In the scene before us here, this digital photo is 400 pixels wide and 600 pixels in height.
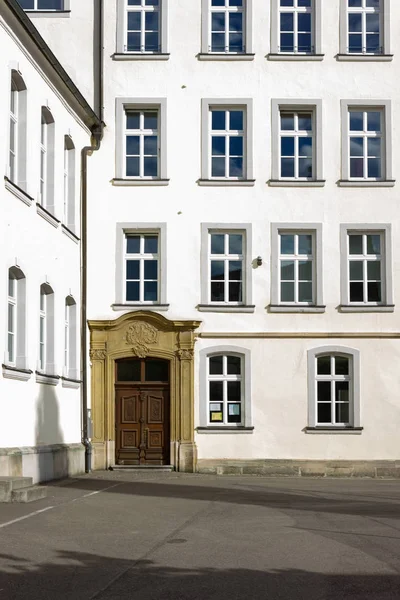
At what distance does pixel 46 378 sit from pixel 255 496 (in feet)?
18.0

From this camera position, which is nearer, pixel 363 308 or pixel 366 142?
pixel 363 308

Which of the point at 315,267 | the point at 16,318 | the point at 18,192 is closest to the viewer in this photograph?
the point at 18,192

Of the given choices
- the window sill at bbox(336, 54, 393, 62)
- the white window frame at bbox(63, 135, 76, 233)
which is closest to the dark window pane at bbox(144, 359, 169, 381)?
the white window frame at bbox(63, 135, 76, 233)

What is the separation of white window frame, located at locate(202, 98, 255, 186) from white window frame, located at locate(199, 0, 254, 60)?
1082mm

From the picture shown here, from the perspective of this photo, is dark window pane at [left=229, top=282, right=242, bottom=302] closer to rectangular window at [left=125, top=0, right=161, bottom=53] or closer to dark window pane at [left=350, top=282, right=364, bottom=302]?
dark window pane at [left=350, top=282, right=364, bottom=302]

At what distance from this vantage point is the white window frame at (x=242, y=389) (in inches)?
1049

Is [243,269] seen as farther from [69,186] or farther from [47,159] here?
[47,159]

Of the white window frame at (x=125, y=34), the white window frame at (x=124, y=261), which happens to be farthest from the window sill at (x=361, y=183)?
the white window frame at (x=125, y=34)

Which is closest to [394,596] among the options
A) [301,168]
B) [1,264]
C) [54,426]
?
[1,264]

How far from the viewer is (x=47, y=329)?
23484 millimetres

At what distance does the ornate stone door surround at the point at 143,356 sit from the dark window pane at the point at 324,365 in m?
3.08

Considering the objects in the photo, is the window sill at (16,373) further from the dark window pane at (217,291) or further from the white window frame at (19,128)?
the dark window pane at (217,291)

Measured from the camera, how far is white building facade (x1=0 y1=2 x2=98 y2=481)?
19953 mm

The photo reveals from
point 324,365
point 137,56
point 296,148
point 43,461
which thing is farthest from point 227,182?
point 43,461
